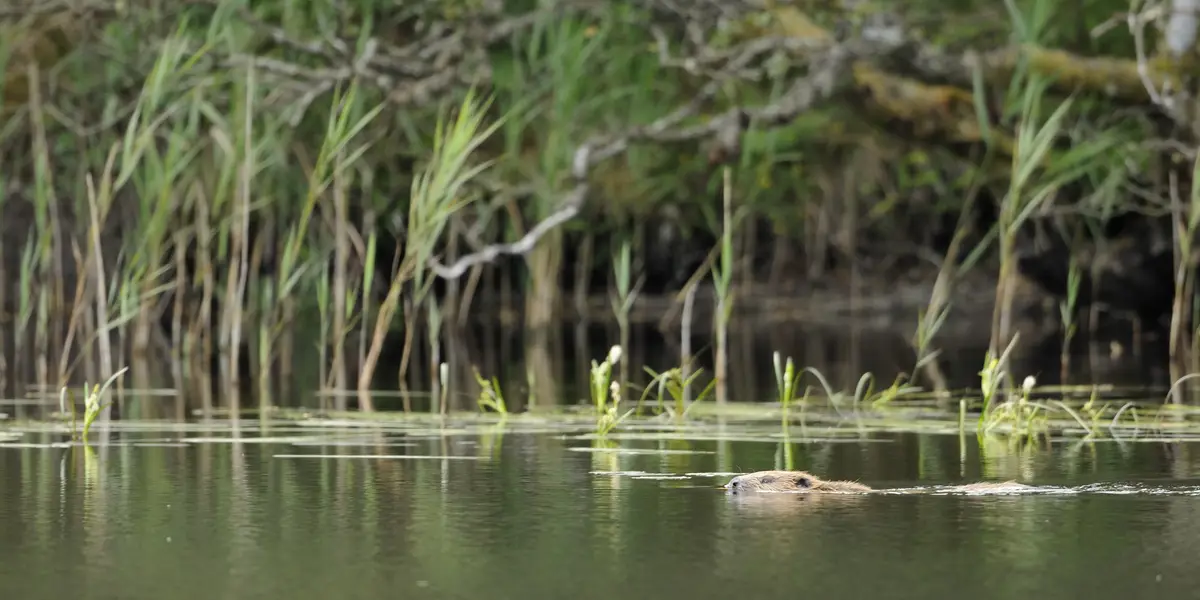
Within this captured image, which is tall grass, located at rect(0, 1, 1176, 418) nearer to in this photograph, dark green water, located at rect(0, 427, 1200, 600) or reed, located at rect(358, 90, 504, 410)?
reed, located at rect(358, 90, 504, 410)

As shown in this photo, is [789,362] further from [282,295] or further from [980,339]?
[980,339]

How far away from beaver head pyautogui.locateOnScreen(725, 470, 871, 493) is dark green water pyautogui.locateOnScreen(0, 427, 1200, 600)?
116 mm

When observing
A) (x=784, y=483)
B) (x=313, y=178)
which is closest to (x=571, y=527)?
(x=784, y=483)

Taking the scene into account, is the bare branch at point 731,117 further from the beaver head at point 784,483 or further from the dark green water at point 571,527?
the beaver head at point 784,483

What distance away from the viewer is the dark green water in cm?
460

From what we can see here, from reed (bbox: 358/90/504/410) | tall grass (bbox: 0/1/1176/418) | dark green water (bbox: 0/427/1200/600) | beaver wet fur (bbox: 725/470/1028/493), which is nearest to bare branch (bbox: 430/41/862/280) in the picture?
tall grass (bbox: 0/1/1176/418)

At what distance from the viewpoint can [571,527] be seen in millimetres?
5453

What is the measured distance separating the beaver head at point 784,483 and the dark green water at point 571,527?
116 mm

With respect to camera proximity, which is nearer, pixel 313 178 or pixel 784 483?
pixel 784 483

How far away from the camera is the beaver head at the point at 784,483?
239 inches

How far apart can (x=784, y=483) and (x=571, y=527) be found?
85 centimetres

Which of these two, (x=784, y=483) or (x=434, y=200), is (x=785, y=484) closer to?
(x=784, y=483)

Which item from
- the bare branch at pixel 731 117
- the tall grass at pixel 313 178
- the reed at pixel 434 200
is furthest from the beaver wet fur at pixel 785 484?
the bare branch at pixel 731 117

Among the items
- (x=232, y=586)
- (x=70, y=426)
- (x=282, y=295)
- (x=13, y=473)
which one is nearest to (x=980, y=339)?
(x=282, y=295)
